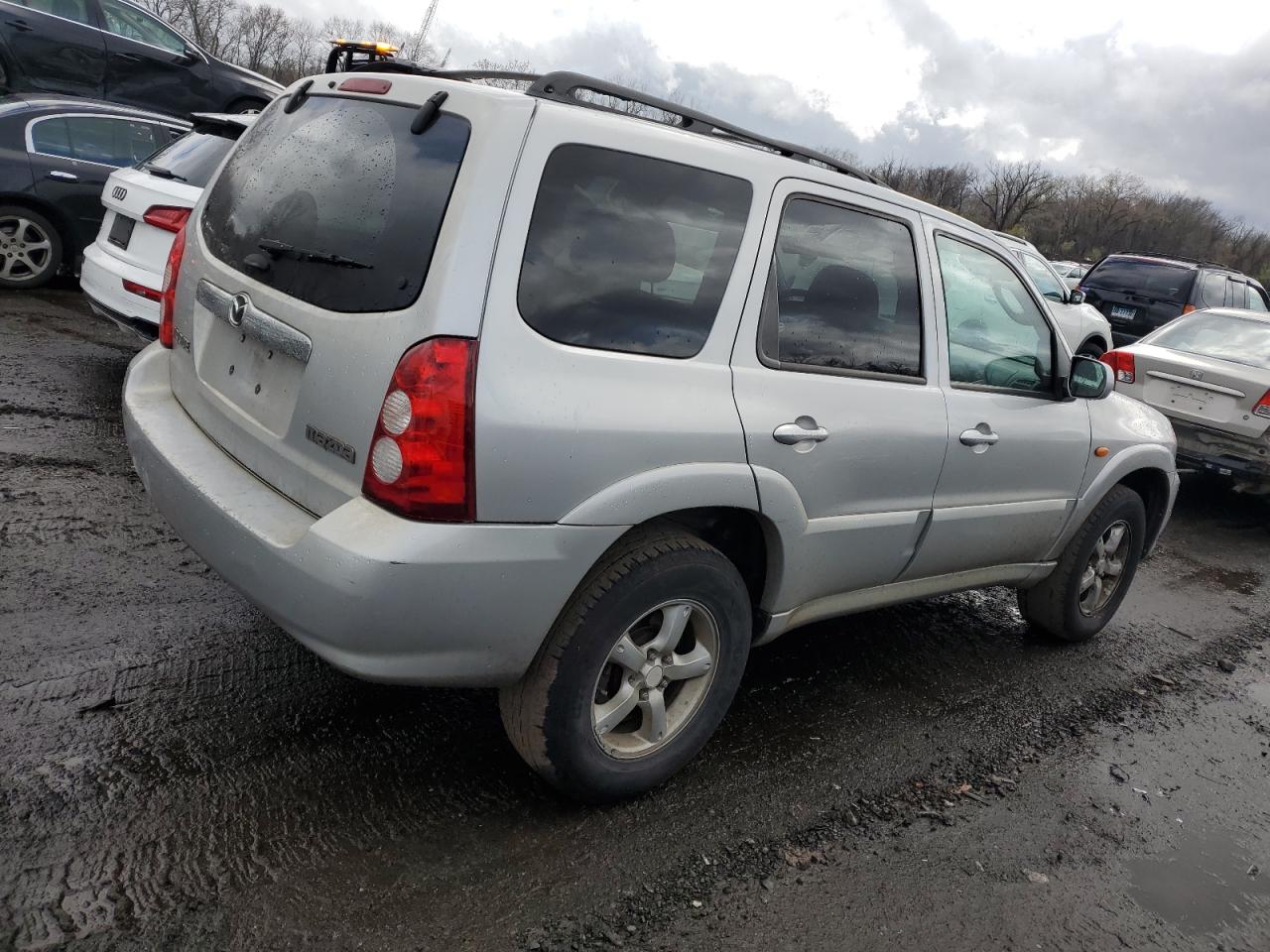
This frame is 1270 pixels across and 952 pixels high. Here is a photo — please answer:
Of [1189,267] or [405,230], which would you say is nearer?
[405,230]

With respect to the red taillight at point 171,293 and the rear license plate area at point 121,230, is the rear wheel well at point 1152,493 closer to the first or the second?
the red taillight at point 171,293

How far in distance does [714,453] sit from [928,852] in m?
1.37

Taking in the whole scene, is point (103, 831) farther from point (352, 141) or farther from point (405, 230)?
point (352, 141)

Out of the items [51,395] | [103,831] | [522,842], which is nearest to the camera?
[103,831]

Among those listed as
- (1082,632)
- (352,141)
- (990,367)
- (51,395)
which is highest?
(352,141)

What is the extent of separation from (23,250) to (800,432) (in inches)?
295

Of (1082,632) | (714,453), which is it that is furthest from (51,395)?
(1082,632)

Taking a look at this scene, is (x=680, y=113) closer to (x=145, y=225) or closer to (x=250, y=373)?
(x=250, y=373)

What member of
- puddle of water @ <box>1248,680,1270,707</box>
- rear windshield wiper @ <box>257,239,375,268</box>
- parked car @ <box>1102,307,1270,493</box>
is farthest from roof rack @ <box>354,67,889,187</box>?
parked car @ <box>1102,307,1270,493</box>

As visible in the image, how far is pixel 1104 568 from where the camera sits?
4.59 metres

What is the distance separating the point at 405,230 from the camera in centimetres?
238

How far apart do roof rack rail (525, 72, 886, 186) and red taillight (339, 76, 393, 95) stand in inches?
16.4

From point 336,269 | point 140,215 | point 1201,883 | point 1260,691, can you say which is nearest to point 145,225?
point 140,215

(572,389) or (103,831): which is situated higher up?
(572,389)
